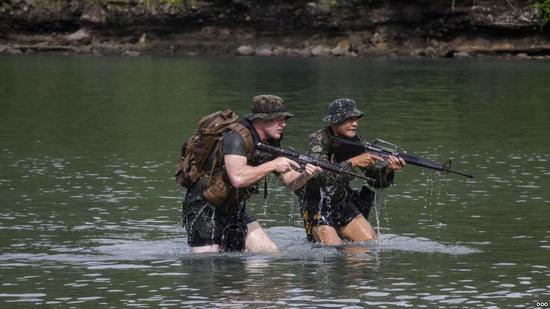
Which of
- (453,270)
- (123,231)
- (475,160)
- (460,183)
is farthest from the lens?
(475,160)

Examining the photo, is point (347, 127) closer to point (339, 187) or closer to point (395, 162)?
point (395, 162)

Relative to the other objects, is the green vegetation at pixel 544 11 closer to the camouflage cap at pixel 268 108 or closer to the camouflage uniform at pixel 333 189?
the camouflage uniform at pixel 333 189

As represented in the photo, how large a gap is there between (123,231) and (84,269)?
368 cm

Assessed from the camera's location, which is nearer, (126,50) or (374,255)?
(374,255)

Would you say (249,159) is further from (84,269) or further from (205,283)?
(84,269)

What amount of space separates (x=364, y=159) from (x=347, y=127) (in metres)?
0.53

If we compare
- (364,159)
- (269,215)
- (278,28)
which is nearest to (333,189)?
(364,159)

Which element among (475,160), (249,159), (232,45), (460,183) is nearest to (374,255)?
(249,159)

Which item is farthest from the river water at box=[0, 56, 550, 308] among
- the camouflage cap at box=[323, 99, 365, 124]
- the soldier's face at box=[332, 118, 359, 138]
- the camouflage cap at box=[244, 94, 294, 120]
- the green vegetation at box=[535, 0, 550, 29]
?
the green vegetation at box=[535, 0, 550, 29]

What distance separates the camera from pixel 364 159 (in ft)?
60.3

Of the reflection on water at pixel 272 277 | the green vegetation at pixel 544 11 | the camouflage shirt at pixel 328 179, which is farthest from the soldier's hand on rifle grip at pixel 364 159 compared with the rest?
the green vegetation at pixel 544 11

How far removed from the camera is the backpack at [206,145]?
16.9 m

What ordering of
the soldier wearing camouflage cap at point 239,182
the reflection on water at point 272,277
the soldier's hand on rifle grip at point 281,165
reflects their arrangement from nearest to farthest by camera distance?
the reflection on water at point 272,277, the soldier's hand on rifle grip at point 281,165, the soldier wearing camouflage cap at point 239,182

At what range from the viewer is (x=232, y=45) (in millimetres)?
101938
